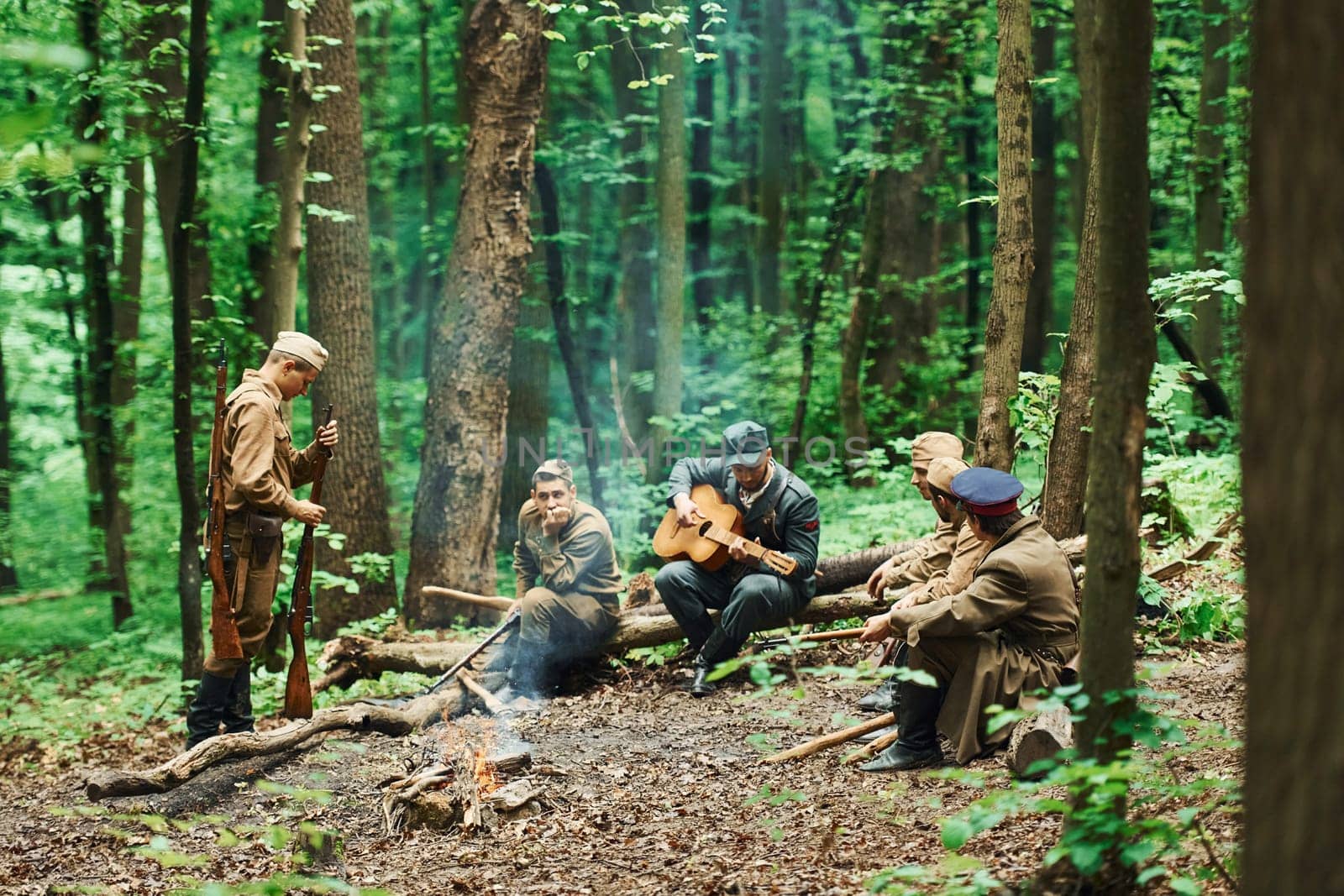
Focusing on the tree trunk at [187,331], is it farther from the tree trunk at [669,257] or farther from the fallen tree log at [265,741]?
the tree trunk at [669,257]

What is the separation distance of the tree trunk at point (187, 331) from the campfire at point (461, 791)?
10.3 feet

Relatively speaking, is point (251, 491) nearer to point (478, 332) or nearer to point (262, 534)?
point (262, 534)

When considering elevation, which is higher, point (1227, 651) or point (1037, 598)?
point (1037, 598)

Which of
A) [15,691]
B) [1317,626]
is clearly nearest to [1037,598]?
[1317,626]

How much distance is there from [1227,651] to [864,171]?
1104cm

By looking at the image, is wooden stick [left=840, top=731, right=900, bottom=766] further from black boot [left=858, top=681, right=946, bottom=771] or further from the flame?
the flame

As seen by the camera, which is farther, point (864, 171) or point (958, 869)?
point (864, 171)

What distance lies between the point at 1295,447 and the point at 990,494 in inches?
124

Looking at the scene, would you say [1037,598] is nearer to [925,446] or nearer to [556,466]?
[925,446]

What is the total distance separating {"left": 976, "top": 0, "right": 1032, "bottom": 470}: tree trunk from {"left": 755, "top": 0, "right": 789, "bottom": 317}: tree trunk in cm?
1190

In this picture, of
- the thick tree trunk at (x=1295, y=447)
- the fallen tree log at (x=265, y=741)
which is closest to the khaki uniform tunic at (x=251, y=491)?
the fallen tree log at (x=265, y=741)

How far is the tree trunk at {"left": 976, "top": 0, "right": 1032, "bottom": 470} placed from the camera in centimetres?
728

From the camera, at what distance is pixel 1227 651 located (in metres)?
7.29

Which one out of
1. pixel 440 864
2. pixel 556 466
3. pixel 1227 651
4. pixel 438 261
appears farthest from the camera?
pixel 438 261
